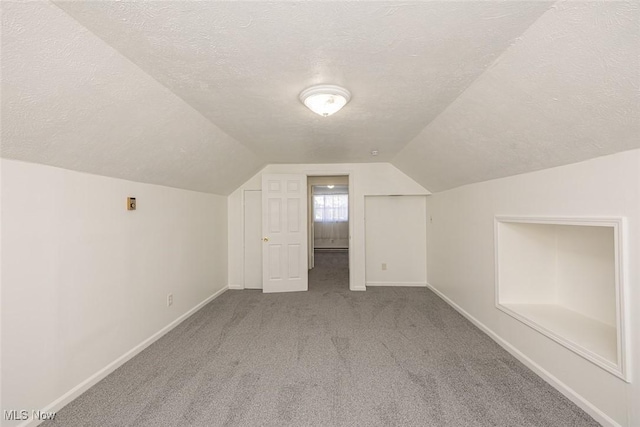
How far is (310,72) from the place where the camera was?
1.68m

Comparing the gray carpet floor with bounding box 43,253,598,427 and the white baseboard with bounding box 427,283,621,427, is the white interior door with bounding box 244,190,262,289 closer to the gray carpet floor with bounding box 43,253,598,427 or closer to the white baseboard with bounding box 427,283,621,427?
the gray carpet floor with bounding box 43,253,598,427

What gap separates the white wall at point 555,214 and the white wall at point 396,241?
1.03 metres

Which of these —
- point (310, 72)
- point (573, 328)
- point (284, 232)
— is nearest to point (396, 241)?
point (284, 232)

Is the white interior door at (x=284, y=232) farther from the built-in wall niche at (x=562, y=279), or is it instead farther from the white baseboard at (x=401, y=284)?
the built-in wall niche at (x=562, y=279)

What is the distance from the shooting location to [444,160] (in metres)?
3.10

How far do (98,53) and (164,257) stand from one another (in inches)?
86.5

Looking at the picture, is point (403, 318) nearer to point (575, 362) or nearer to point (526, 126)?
point (575, 362)

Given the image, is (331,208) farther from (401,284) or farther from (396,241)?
(401,284)

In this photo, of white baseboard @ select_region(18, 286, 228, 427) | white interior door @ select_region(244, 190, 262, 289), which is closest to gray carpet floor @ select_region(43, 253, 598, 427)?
white baseboard @ select_region(18, 286, 228, 427)

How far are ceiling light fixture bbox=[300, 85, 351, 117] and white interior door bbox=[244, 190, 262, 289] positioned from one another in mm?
3033

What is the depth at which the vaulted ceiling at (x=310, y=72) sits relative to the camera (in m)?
1.15

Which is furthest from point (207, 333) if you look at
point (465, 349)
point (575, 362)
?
point (575, 362)

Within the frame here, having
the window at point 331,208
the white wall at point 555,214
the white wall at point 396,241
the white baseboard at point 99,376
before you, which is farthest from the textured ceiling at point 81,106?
the window at point 331,208

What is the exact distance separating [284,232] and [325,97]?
2.95m
